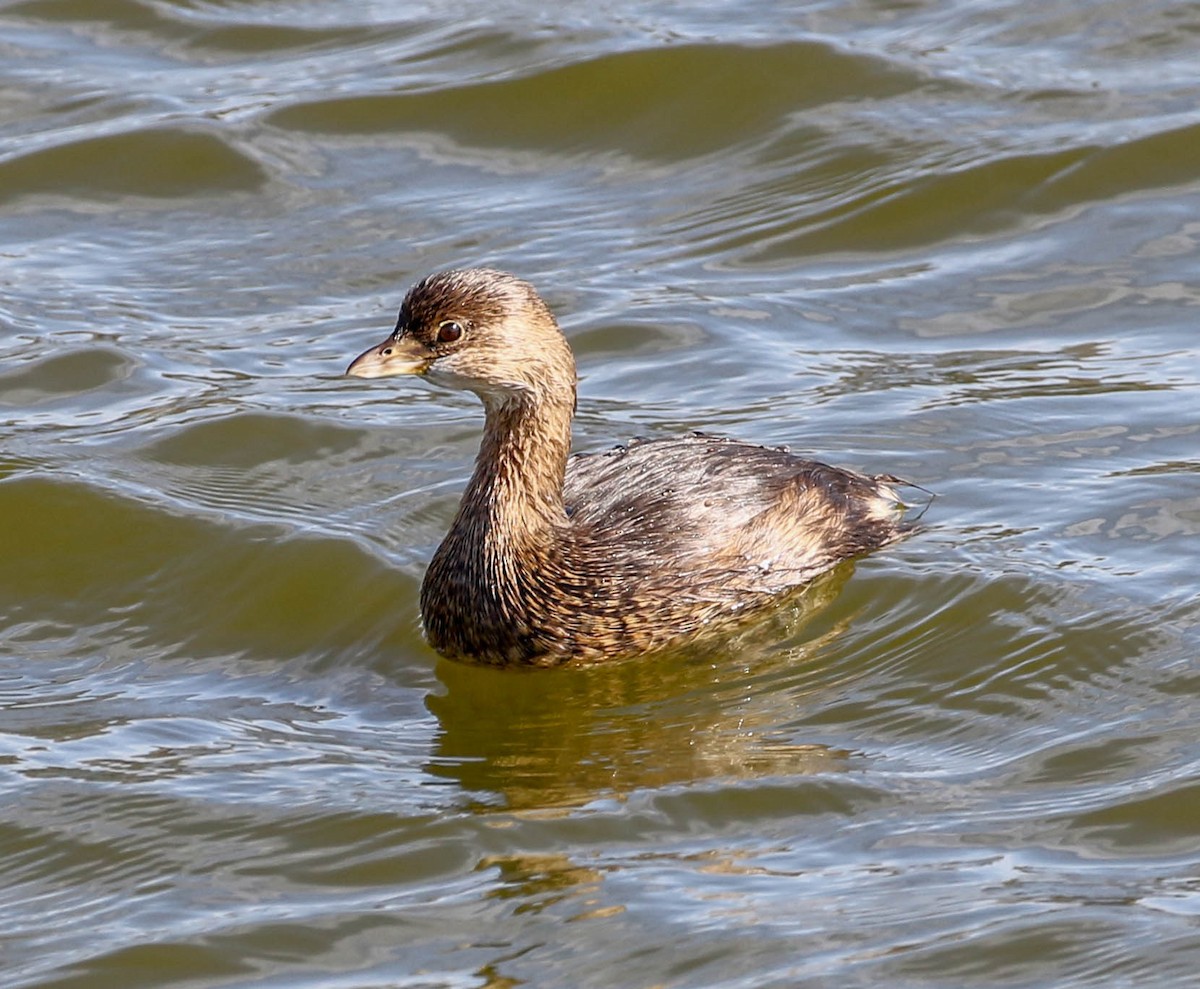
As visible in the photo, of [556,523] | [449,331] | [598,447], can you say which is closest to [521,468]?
[556,523]

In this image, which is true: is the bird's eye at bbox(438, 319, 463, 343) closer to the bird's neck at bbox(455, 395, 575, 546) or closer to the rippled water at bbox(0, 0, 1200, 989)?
the bird's neck at bbox(455, 395, 575, 546)

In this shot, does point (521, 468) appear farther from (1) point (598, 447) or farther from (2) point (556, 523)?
(1) point (598, 447)

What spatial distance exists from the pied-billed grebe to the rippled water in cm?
18

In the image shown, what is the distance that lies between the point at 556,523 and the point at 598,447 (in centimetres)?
154

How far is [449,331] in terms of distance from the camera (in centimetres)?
834

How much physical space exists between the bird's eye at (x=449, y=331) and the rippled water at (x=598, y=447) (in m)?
1.24

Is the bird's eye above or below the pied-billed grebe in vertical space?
above

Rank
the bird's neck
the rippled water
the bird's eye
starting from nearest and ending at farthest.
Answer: the rippled water → the bird's eye → the bird's neck

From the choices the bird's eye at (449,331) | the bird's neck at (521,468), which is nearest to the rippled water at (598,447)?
the bird's neck at (521,468)

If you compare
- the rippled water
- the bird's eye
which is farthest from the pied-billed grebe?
the rippled water

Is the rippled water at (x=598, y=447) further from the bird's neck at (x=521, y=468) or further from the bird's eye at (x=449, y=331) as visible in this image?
the bird's eye at (x=449, y=331)

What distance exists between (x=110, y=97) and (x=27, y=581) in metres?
5.39

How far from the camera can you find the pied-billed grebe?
8391mm

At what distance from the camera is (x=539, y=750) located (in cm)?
802
